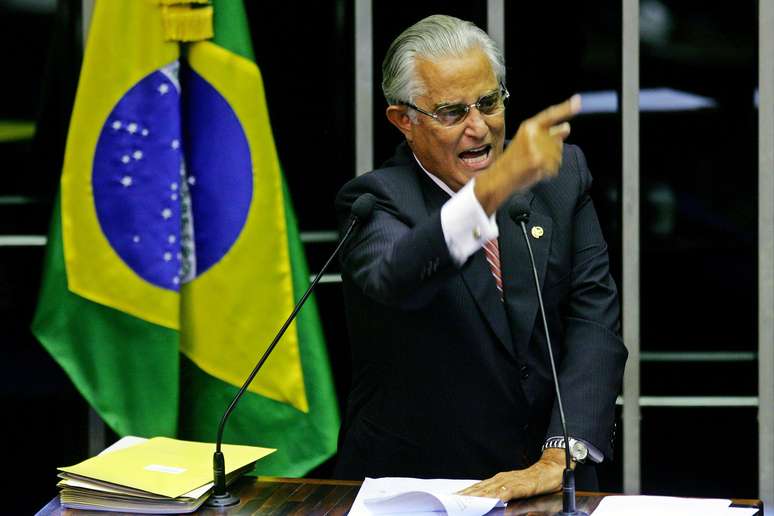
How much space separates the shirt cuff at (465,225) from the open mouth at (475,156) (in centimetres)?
33

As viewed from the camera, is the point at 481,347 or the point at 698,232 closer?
the point at 481,347

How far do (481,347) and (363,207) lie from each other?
398 mm

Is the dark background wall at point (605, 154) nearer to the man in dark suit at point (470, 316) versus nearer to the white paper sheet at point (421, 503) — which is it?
the man in dark suit at point (470, 316)

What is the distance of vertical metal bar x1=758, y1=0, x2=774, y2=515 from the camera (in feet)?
12.0

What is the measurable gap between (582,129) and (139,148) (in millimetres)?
1306

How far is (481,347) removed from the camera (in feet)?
8.00

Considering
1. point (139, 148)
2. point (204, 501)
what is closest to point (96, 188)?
point (139, 148)

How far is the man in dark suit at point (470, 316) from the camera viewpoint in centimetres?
242

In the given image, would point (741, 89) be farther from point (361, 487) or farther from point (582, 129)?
point (361, 487)

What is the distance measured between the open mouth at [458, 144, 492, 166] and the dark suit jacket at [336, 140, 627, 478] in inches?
4.0

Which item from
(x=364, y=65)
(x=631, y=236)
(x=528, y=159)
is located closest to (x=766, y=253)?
(x=631, y=236)

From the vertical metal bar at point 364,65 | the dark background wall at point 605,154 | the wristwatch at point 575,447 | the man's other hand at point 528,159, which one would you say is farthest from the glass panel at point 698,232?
the man's other hand at point 528,159

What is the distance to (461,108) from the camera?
2416 millimetres

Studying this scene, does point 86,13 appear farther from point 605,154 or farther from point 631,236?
point 631,236
